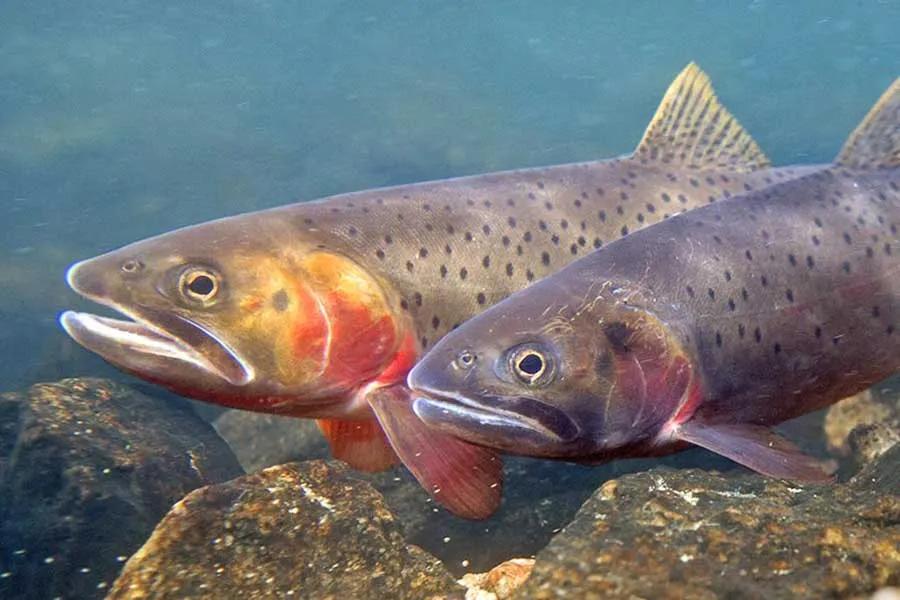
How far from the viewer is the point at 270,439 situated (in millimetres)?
7582

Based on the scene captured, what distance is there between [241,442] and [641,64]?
85199mm

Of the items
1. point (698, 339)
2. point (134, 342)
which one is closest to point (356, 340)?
point (134, 342)

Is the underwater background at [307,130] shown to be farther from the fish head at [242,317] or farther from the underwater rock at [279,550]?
the fish head at [242,317]

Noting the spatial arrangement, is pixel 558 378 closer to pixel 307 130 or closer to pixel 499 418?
pixel 499 418

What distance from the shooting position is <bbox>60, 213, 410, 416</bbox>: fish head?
3420mm

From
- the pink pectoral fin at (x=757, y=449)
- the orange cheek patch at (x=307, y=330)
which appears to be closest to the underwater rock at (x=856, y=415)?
the pink pectoral fin at (x=757, y=449)

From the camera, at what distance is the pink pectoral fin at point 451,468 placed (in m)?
3.44

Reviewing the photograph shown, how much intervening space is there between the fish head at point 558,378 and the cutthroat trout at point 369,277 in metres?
0.68

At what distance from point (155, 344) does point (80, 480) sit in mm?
1876

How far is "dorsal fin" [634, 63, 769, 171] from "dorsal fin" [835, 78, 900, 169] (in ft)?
2.64

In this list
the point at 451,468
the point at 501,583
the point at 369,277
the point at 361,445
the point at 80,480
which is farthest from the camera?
the point at 80,480

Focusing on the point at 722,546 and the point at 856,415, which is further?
the point at 856,415

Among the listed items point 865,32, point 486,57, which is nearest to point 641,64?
point 865,32

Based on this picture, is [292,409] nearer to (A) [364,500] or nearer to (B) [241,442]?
(A) [364,500]
